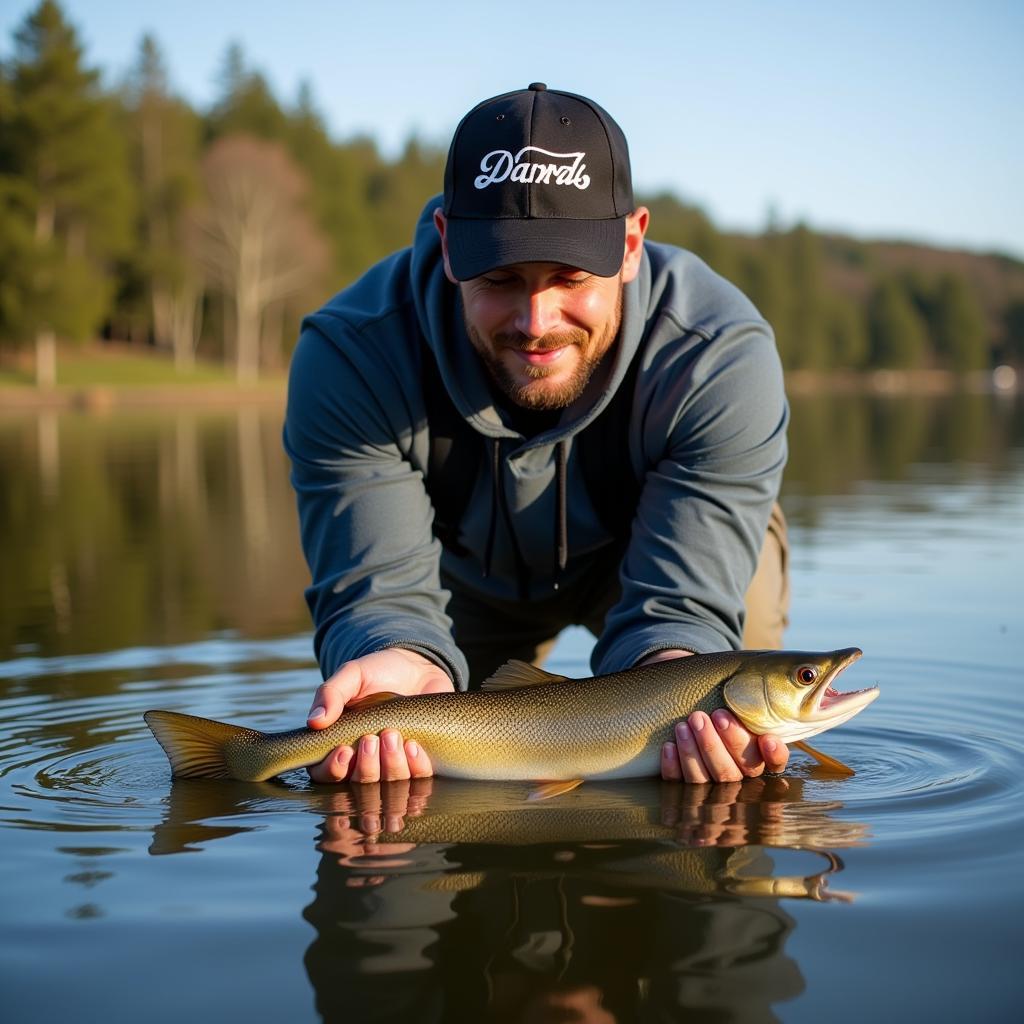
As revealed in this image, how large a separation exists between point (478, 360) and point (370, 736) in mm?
1397

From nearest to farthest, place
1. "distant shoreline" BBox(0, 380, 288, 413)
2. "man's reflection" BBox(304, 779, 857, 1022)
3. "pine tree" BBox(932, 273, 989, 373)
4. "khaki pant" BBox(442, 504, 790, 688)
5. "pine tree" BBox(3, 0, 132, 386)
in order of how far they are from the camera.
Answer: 1. "man's reflection" BBox(304, 779, 857, 1022)
2. "khaki pant" BBox(442, 504, 790, 688)
3. "distant shoreline" BBox(0, 380, 288, 413)
4. "pine tree" BBox(3, 0, 132, 386)
5. "pine tree" BBox(932, 273, 989, 373)

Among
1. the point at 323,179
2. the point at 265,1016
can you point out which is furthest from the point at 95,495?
the point at 323,179

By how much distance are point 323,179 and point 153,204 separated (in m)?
12.7

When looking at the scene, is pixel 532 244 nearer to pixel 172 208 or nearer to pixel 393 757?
pixel 393 757

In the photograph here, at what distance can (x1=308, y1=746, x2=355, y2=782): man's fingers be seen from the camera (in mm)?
4184

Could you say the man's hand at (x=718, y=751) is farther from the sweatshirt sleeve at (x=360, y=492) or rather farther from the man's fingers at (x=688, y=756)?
the sweatshirt sleeve at (x=360, y=492)

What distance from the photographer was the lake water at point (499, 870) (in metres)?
2.74

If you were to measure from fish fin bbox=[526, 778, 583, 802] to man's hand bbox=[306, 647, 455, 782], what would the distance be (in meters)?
0.37

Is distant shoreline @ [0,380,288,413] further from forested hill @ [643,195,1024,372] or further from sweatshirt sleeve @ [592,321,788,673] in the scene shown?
forested hill @ [643,195,1024,372]

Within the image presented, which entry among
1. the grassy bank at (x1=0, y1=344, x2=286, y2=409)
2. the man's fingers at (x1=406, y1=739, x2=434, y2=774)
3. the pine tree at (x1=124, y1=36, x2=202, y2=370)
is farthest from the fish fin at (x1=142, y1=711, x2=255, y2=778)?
the pine tree at (x1=124, y1=36, x2=202, y2=370)

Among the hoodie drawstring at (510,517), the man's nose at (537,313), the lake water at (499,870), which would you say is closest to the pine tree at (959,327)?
the lake water at (499,870)

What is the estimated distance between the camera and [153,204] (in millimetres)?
62469

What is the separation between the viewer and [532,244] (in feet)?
13.6

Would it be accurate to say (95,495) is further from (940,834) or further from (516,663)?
(940,834)
